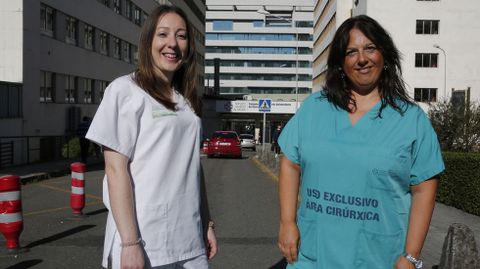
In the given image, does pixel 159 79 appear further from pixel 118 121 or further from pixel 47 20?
pixel 47 20

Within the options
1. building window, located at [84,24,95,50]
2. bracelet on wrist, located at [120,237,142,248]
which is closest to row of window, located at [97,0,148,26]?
building window, located at [84,24,95,50]

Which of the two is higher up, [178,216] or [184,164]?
[184,164]

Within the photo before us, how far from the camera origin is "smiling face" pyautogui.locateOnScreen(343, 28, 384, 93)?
2.75 m

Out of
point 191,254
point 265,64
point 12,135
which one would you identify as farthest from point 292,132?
point 265,64

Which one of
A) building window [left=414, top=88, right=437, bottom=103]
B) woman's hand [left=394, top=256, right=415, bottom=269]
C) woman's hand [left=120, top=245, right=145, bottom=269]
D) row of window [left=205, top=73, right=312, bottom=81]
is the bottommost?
woman's hand [left=394, top=256, right=415, bottom=269]

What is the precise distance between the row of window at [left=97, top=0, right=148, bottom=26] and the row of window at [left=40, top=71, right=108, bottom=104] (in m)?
5.36

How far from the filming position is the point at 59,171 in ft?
62.3

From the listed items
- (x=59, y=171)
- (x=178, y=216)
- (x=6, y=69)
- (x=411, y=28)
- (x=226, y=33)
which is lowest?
(x=59, y=171)

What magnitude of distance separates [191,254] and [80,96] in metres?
30.6

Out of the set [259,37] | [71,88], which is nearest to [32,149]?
[71,88]

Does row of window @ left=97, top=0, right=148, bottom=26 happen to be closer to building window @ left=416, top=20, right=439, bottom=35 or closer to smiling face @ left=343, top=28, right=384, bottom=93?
building window @ left=416, top=20, right=439, bottom=35

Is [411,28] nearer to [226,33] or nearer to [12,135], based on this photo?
[12,135]

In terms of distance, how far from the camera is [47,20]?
2616 centimetres

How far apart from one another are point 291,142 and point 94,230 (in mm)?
6238
